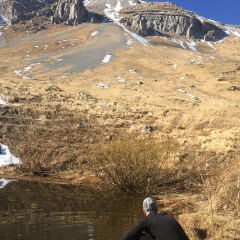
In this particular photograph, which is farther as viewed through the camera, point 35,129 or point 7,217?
point 35,129

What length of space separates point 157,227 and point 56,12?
414 feet

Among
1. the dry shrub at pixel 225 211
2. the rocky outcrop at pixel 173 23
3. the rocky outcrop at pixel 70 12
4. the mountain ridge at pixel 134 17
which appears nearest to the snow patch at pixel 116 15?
the mountain ridge at pixel 134 17

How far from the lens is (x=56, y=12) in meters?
122

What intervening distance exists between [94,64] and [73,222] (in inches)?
1983

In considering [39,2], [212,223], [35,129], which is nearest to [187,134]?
[35,129]

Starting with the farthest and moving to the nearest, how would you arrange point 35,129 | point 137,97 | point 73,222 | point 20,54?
point 20,54 → point 137,97 → point 35,129 → point 73,222

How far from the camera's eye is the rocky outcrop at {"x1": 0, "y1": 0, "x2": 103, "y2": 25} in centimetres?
11206

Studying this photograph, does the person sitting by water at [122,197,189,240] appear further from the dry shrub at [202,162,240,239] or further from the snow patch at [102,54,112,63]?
the snow patch at [102,54,112,63]

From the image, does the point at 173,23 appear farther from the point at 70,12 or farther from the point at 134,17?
the point at 70,12

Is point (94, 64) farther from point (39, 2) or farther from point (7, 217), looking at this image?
point (39, 2)

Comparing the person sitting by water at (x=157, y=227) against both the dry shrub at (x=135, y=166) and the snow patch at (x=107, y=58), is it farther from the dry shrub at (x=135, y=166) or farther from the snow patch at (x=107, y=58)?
the snow patch at (x=107, y=58)

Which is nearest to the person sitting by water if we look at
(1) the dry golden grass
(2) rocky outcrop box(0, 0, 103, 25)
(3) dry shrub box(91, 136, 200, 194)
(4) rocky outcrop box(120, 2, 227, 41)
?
(1) the dry golden grass

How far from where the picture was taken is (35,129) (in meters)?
19.2

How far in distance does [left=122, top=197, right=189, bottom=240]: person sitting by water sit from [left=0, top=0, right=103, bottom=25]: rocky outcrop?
358 feet
